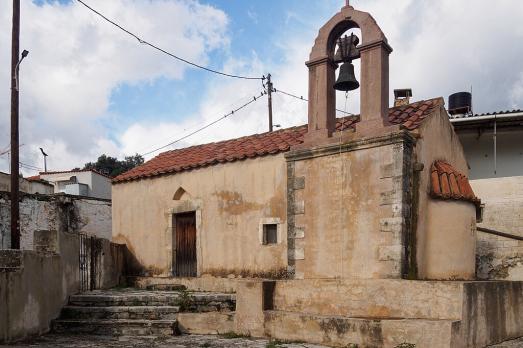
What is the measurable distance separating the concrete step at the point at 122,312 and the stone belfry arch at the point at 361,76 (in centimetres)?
410

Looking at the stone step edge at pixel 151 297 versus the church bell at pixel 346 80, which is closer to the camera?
the church bell at pixel 346 80

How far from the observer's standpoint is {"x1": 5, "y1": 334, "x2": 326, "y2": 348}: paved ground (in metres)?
7.64

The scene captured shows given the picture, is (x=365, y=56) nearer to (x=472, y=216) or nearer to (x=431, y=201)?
(x=431, y=201)

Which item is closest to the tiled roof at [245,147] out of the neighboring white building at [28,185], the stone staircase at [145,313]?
the stone staircase at [145,313]

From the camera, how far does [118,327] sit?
8.86 m

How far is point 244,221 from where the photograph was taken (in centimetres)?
1059

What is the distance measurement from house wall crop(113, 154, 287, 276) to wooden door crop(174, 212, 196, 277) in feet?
0.64

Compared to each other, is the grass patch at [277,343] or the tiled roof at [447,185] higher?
the tiled roof at [447,185]

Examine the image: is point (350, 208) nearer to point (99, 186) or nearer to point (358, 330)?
point (358, 330)

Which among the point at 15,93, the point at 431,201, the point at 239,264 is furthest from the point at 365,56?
the point at 15,93

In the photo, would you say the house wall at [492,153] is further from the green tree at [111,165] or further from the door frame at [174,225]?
the green tree at [111,165]

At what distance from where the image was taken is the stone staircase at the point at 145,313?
882 centimetres

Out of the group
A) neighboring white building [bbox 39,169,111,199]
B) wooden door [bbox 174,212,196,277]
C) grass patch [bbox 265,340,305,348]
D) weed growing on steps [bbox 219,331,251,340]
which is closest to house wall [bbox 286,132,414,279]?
grass patch [bbox 265,340,305,348]

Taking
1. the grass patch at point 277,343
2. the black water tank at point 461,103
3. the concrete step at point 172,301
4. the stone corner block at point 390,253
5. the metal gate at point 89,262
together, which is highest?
the black water tank at point 461,103
